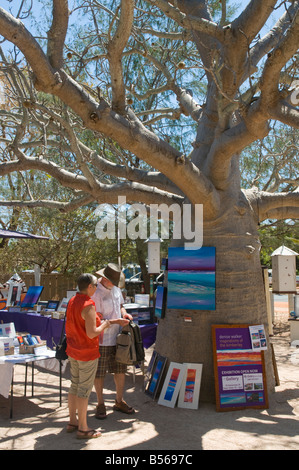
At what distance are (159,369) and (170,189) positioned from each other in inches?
105

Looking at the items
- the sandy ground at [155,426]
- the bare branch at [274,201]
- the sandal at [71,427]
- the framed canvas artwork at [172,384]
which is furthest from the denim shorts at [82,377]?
the bare branch at [274,201]

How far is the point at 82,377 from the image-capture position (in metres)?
4.43

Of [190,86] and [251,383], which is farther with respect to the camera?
[190,86]

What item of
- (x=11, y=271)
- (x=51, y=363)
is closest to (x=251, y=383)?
(x=51, y=363)

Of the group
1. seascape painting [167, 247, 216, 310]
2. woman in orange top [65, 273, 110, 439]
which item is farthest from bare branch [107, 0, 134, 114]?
seascape painting [167, 247, 216, 310]

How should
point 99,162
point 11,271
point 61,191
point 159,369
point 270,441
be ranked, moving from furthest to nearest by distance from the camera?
point 11,271, point 61,191, point 99,162, point 159,369, point 270,441

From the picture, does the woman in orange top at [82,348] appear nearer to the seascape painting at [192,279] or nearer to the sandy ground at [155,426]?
the sandy ground at [155,426]

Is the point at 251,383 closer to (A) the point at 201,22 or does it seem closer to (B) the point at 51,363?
(B) the point at 51,363

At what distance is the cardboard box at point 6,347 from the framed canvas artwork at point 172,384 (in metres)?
2.02

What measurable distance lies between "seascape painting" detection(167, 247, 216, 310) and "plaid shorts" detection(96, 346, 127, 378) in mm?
1187

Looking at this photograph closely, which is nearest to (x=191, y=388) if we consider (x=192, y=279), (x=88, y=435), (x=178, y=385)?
(x=178, y=385)

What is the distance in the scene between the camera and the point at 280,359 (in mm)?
8828

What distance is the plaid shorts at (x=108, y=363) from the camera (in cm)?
507

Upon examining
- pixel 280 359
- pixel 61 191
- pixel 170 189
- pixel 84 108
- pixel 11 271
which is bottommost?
pixel 280 359
